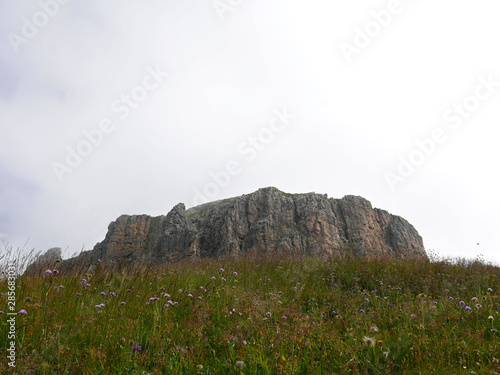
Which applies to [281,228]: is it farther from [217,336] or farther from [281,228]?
[217,336]

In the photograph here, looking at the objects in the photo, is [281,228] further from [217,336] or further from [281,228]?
[217,336]

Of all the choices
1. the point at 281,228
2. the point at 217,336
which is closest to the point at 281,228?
the point at 281,228

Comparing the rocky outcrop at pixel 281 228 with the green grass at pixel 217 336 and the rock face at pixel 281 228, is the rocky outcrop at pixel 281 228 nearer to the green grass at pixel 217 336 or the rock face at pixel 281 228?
the rock face at pixel 281 228

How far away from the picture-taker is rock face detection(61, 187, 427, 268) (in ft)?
121

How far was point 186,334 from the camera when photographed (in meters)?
3.46

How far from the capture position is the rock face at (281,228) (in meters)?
36.8

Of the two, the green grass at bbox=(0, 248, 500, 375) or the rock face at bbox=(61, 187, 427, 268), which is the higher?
→ the rock face at bbox=(61, 187, 427, 268)

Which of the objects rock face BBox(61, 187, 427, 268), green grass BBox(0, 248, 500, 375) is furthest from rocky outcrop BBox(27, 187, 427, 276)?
green grass BBox(0, 248, 500, 375)

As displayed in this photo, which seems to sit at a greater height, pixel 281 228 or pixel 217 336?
pixel 281 228

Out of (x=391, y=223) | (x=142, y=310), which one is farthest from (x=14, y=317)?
(x=391, y=223)

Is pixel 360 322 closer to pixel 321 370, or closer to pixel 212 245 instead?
pixel 321 370

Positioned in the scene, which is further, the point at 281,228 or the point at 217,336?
→ the point at 281,228

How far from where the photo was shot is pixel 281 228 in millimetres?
38188

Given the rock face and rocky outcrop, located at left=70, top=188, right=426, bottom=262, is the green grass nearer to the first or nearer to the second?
rocky outcrop, located at left=70, top=188, right=426, bottom=262
